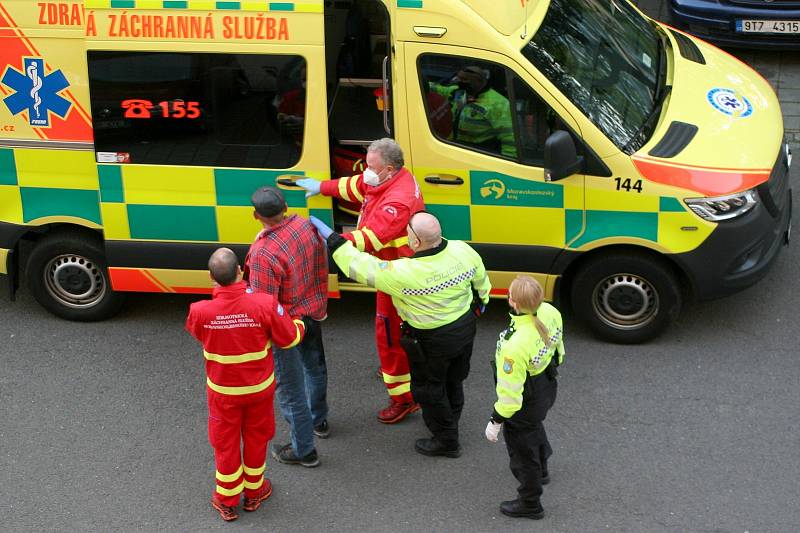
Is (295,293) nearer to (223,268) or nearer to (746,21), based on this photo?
(223,268)

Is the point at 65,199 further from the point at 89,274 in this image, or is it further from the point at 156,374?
the point at 156,374

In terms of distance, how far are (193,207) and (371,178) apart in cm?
129

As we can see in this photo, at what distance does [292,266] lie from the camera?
5285 millimetres

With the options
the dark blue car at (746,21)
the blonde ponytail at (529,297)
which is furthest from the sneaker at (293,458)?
the dark blue car at (746,21)

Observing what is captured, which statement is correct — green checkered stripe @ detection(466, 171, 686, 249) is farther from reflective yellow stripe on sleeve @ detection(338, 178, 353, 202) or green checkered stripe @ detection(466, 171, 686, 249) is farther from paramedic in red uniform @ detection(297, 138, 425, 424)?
reflective yellow stripe on sleeve @ detection(338, 178, 353, 202)

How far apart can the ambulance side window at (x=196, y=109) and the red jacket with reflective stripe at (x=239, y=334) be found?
1.68 m

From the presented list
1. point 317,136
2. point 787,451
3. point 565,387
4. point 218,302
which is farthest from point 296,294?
point 787,451

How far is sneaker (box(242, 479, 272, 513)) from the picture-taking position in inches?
213

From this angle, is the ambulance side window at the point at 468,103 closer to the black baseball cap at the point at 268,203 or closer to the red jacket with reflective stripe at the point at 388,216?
the red jacket with reflective stripe at the point at 388,216

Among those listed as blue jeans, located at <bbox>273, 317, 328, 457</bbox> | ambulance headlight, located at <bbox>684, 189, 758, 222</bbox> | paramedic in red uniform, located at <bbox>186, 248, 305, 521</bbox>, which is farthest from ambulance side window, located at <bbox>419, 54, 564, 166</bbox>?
paramedic in red uniform, located at <bbox>186, 248, 305, 521</bbox>

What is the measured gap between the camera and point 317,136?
6348 millimetres

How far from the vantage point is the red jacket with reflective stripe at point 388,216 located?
570 cm

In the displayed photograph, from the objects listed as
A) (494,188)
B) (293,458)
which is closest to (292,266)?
(293,458)

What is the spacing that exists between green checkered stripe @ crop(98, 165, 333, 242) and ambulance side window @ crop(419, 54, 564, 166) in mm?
911
